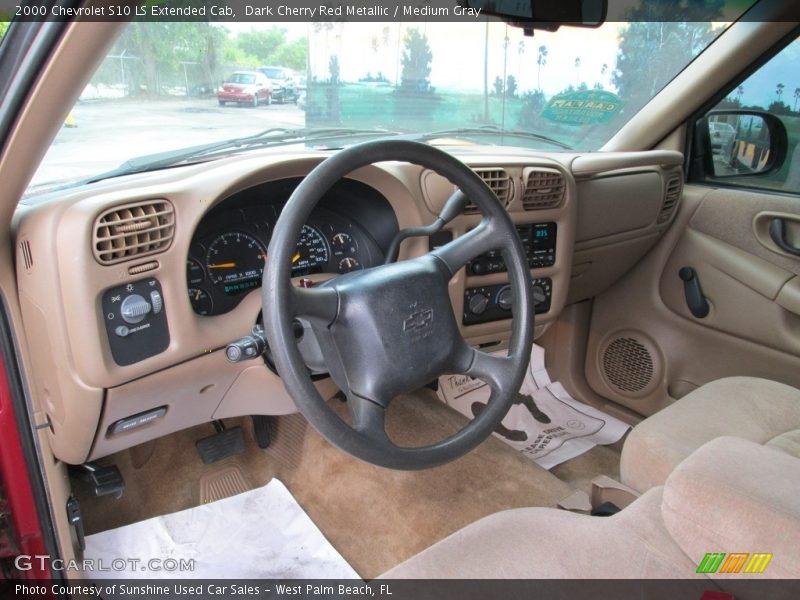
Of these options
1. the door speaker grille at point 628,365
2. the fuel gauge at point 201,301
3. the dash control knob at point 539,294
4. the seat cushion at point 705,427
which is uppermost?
the fuel gauge at point 201,301

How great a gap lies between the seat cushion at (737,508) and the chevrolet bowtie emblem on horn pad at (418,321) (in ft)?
1.63

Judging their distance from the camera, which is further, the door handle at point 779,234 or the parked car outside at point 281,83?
the door handle at point 779,234

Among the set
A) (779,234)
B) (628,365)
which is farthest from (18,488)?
(779,234)

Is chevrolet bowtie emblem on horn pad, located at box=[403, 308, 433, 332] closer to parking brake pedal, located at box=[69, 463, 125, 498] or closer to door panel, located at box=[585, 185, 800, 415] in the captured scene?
parking brake pedal, located at box=[69, 463, 125, 498]

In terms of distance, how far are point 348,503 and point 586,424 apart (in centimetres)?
103

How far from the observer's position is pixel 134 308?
1.26 m

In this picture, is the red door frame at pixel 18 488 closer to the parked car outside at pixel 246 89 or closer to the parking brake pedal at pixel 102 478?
the parking brake pedal at pixel 102 478

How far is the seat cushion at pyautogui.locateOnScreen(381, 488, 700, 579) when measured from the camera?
1041 mm

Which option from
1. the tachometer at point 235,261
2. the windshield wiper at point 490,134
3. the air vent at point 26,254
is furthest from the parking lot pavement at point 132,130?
the windshield wiper at point 490,134

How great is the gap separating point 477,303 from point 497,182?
37cm

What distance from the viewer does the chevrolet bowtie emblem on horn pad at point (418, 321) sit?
1186mm

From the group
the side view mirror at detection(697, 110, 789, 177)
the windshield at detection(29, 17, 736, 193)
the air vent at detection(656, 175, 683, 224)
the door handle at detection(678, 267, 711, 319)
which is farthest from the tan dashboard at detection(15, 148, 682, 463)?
the side view mirror at detection(697, 110, 789, 177)

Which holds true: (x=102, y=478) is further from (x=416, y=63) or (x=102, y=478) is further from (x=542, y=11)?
(x=542, y=11)

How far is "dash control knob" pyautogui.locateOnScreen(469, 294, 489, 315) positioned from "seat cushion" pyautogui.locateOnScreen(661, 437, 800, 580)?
95 cm
